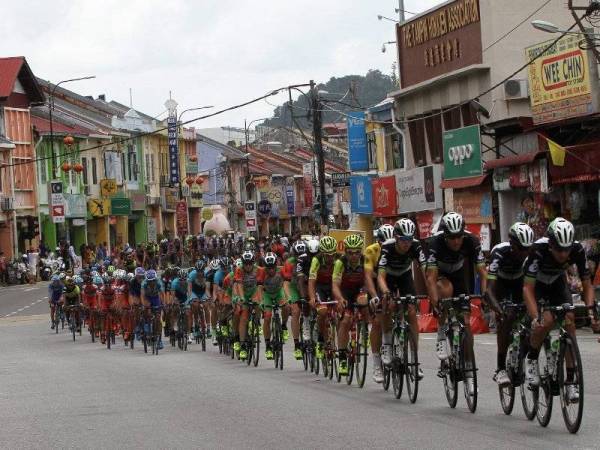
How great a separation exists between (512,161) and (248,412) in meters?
22.0

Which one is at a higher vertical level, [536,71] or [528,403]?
[536,71]

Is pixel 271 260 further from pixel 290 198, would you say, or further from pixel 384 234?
pixel 290 198

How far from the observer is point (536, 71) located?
36031 millimetres

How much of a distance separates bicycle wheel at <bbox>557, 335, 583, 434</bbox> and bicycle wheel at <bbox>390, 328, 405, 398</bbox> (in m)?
3.77

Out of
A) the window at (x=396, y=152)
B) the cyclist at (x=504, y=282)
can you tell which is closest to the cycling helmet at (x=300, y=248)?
the cyclist at (x=504, y=282)

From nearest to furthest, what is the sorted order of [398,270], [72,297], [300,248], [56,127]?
1. [398,270]
2. [300,248]
3. [72,297]
4. [56,127]

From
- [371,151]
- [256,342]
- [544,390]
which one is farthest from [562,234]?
[371,151]

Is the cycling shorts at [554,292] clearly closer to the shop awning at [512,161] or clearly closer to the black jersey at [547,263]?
the black jersey at [547,263]

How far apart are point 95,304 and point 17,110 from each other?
148 ft

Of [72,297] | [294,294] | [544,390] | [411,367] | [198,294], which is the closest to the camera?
[544,390]

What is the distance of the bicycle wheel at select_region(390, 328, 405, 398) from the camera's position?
16.5 meters

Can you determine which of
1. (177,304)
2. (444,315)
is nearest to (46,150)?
(177,304)

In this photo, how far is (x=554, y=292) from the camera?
13.3m

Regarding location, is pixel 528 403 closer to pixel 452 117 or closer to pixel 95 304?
pixel 95 304
